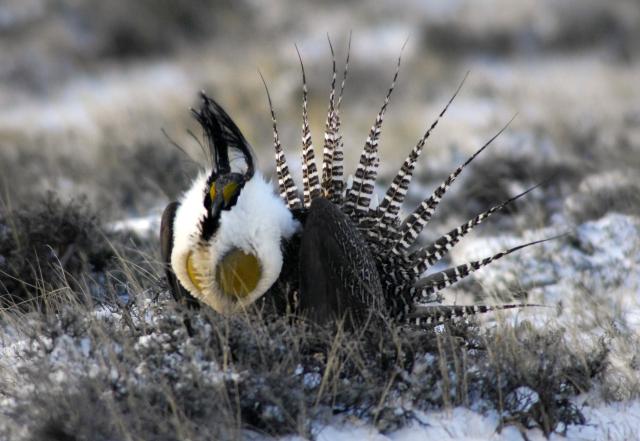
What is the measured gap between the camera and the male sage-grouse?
2949 millimetres

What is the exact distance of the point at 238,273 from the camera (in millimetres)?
2938

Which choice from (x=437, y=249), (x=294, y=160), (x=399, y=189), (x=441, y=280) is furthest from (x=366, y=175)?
(x=294, y=160)

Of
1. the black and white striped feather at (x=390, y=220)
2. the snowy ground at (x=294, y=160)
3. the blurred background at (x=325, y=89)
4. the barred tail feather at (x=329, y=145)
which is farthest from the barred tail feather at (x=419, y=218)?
the blurred background at (x=325, y=89)

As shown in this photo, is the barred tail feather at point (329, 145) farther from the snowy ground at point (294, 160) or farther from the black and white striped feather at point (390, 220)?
the snowy ground at point (294, 160)

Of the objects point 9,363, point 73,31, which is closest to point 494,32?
point 73,31

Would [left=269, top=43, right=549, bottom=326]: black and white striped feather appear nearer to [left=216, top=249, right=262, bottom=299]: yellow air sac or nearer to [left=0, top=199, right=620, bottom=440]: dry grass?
[left=0, top=199, right=620, bottom=440]: dry grass

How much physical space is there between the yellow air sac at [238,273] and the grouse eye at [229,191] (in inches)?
6.9

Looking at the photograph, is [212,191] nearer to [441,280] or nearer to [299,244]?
[299,244]

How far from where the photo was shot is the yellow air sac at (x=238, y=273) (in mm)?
2922

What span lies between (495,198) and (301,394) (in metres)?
4.03

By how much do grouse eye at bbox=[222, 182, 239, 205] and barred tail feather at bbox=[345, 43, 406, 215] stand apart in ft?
2.15

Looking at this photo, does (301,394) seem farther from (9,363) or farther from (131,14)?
(131,14)

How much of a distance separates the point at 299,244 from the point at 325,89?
8310 millimetres

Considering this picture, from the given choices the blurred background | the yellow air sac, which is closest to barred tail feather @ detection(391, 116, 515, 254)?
the yellow air sac
